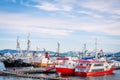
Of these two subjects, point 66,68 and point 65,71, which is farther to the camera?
point 66,68

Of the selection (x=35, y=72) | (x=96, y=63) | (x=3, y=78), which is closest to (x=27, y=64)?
(x=35, y=72)

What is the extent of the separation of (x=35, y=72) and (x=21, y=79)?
19283mm

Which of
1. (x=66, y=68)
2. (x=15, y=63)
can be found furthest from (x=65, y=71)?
(x=15, y=63)

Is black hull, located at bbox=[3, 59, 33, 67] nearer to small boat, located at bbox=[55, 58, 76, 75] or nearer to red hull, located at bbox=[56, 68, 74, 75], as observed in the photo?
small boat, located at bbox=[55, 58, 76, 75]

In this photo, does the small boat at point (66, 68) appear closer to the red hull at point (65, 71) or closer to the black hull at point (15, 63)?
the red hull at point (65, 71)

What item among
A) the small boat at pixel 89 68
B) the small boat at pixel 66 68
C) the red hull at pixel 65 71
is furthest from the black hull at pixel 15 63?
the small boat at pixel 89 68

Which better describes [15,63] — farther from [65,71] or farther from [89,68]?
[89,68]

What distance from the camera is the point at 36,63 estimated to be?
421ft

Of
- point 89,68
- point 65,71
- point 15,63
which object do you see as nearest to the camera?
point 89,68

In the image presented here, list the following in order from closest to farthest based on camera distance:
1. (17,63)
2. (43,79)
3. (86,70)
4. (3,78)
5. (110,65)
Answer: (43,79) < (3,78) < (86,70) < (110,65) < (17,63)

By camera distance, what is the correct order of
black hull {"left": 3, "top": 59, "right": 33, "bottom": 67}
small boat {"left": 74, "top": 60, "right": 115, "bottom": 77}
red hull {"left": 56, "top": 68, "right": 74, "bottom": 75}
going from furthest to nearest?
1. black hull {"left": 3, "top": 59, "right": 33, "bottom": 67}
2. red hull {"left": 56, "top": 68, "right": 74, "bottom": 75}
3. small boat {"left": 74, "top": 60, "right": 115, "bottom": 77}

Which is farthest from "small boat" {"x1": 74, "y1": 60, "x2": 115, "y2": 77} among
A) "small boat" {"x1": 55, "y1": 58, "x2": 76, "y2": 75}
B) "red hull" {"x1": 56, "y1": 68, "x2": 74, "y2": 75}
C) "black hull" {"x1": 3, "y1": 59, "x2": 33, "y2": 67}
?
"black hull" {"x1": 3, "y1": 59, "x2": 33, "y2": 67}

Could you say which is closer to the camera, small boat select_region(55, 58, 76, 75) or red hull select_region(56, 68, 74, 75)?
red hull select_region(56, 68, 74, 75)

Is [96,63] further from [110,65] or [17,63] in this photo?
[17,63]
